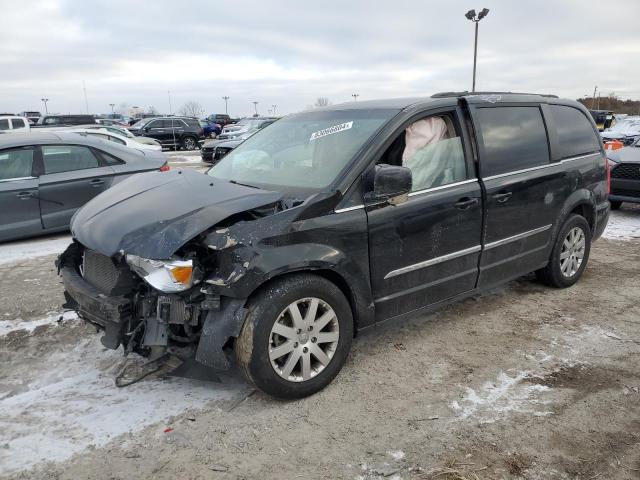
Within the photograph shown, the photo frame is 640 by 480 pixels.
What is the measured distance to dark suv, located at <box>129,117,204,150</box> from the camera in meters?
26.6

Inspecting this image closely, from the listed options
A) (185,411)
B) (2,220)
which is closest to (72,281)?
(185,411)

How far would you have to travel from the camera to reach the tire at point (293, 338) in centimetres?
294

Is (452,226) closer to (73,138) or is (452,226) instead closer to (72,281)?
(72,281)

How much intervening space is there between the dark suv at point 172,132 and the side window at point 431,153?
24.6 m

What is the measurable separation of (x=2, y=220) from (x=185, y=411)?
5.08 m

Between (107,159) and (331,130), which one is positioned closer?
(331,130)

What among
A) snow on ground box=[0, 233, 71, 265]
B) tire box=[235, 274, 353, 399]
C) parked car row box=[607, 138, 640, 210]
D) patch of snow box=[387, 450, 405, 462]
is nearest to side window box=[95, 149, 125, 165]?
snow on ground box=[0, 233, 71, 265]

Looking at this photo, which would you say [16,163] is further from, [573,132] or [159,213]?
[573,132]

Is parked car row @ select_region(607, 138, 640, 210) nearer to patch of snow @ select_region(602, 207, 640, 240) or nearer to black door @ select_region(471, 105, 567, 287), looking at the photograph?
patch of snow @ select_region(602, 207, 640, 240)

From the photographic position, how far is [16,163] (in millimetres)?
6945

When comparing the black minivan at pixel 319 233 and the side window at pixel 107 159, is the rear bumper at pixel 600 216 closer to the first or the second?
the black minivan at pixel 319 233

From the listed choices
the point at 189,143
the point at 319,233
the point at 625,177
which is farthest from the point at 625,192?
the point at 189,143

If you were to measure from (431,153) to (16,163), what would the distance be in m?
5.74

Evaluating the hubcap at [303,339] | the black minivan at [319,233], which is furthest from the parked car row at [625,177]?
the hubcap at [303,339]
